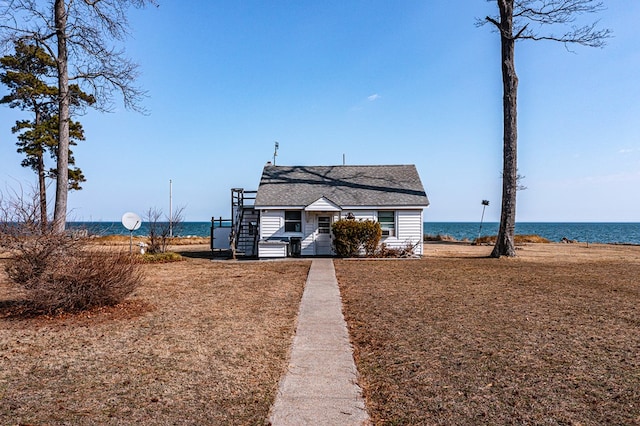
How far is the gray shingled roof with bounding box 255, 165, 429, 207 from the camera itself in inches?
845

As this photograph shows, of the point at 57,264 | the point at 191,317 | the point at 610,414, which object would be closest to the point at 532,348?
the point at 610,414

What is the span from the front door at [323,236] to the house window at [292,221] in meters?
0.94

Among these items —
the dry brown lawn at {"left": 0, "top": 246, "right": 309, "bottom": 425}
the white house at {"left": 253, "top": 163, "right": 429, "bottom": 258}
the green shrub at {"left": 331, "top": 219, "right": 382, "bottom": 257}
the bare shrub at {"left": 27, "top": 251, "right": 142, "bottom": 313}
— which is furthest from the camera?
the white house at {"left": 253, "top": 163, "right": 429, "bottom": 258}

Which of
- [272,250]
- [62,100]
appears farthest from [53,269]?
[272,250]

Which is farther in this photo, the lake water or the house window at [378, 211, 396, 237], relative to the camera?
the house window at [378, 211, 396, 237]

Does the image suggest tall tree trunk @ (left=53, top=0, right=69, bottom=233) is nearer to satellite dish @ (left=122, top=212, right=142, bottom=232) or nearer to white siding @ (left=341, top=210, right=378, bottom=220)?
satellite dish @ (left=122, top=212, right=142, bottom=232)

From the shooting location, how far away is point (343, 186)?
77.3ft

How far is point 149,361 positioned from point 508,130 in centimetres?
1927

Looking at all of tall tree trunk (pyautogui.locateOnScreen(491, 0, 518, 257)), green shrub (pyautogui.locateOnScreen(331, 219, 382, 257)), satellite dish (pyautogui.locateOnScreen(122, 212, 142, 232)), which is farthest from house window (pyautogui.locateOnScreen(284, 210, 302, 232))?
tall tree trunk (pyautogui.locateOnScreen(491, 0, 518, 257))

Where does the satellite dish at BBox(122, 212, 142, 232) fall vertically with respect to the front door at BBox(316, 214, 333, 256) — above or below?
above

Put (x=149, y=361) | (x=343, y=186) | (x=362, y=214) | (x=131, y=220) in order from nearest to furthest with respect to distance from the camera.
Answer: (x=149, y=361)
(x=362, y=214)
(x=131, y=220)
(x=343, y=186)

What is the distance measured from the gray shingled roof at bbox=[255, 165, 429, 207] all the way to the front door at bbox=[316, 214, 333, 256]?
1.00 metres

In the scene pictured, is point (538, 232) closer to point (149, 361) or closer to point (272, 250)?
point (272, 250)

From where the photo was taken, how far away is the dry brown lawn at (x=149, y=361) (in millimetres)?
3908
